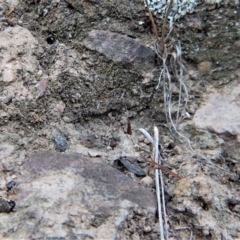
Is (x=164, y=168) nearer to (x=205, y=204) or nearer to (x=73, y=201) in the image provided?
(x=205, y=204)

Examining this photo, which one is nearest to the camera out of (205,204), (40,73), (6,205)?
(6,205)

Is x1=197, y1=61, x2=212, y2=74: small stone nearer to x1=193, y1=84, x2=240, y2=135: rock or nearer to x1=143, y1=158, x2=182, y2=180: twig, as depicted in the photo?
x1=193, y1=84, x2=240, y2=135: rock

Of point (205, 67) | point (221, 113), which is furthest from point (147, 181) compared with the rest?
point (205, 67)

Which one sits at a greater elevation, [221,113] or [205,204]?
[221,113]

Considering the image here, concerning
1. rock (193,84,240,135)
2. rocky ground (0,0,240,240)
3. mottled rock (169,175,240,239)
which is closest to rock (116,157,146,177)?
rocky ground (0,0,240,240)

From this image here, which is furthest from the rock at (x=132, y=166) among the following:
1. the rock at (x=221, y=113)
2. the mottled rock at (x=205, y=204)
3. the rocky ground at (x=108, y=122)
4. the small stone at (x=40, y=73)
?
the small stone at (x=40, y=73)

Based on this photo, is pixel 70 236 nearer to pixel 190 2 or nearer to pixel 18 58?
pixel 18 58
